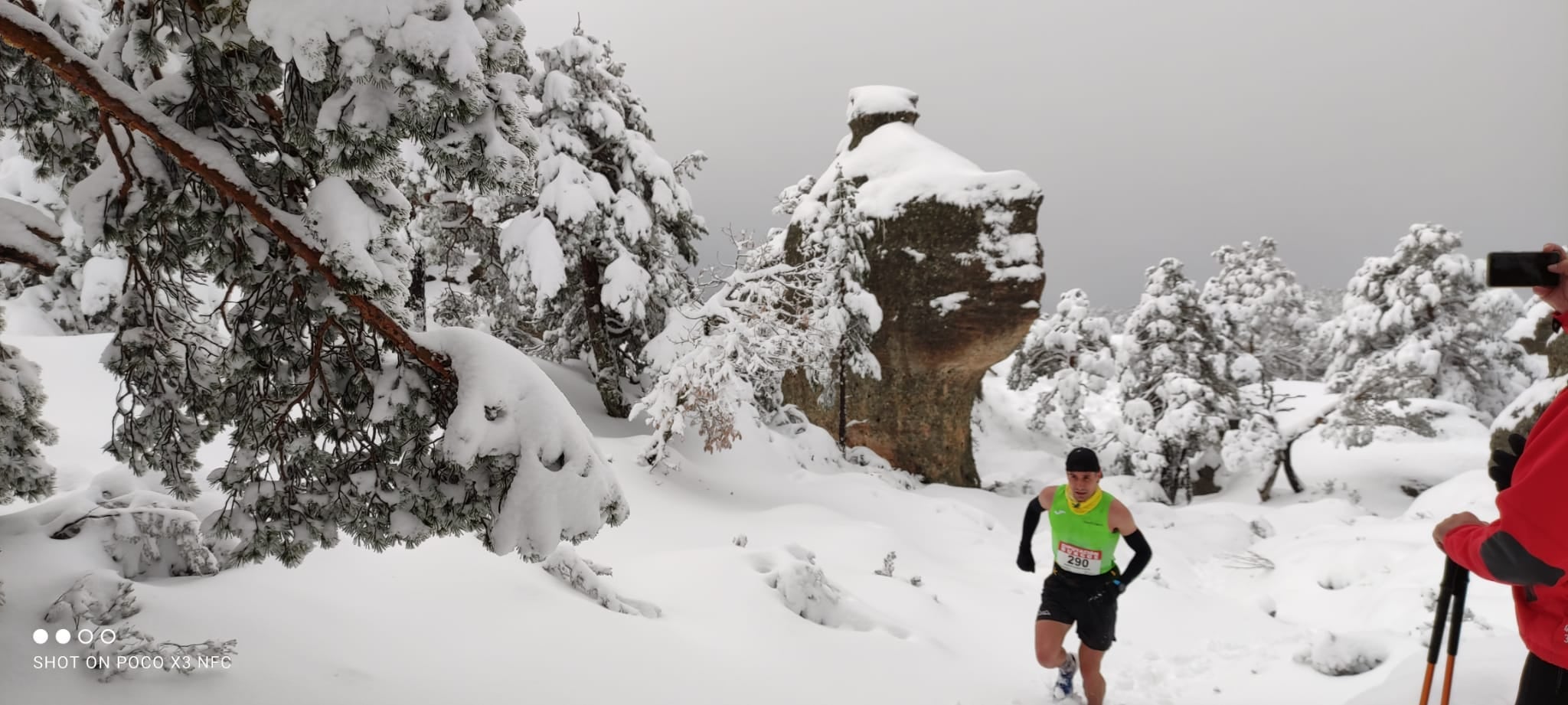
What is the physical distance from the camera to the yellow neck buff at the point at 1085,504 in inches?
179

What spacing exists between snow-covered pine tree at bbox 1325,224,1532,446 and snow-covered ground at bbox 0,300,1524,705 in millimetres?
9418

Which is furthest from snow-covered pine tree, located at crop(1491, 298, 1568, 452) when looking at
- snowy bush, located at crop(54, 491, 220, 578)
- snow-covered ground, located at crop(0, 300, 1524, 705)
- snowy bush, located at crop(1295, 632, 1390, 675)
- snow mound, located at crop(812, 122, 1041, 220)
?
snowy bush, located at crop(54, 491, 220, 578)

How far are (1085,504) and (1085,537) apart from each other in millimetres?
237

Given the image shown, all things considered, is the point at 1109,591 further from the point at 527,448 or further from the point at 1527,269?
the point at 527,448

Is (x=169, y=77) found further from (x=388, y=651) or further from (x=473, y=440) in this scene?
(x=388, y=651)

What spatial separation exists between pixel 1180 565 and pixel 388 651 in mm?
11688

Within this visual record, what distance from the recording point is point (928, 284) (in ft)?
53.5

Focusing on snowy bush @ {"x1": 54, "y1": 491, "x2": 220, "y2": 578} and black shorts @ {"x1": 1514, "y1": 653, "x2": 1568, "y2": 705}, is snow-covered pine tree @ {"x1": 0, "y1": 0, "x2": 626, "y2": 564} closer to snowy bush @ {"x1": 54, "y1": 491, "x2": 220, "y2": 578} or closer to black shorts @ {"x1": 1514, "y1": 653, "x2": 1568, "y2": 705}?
snowy bush @ {"x1": 54, "y1": 491, "x2": 220, "y2": 578}

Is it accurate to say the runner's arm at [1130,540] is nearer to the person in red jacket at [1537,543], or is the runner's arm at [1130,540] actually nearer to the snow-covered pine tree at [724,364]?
the person in red jacket at [1537,543]

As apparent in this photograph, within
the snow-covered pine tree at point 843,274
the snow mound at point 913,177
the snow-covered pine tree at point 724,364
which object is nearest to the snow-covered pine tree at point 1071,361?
the snow mound at point 913,177

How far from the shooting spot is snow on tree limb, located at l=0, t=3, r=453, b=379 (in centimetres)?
212

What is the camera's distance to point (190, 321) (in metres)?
3.46

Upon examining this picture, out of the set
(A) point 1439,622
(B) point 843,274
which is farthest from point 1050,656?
(B) point 843,274

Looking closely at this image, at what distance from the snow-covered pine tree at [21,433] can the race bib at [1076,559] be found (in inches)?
238
